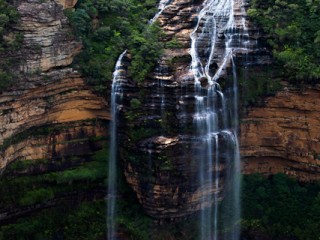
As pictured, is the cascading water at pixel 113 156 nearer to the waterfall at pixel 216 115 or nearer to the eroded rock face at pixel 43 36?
the eroded rock face at pixel 43 36

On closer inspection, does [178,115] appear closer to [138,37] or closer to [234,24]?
[138,37]

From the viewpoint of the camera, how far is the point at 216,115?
16.8m

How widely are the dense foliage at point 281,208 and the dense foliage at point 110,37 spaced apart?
6576 mm

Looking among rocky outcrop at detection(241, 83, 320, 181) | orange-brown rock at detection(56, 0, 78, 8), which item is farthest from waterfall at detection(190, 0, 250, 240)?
orange-brown rock at detection(56, 0, 78, 8)

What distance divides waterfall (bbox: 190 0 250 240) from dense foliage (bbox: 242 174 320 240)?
0.61 meters

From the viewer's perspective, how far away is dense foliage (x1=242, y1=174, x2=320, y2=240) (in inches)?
698

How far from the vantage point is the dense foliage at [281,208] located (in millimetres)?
17734

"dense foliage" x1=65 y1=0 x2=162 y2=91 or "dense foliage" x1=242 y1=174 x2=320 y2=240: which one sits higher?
"dense foliage" x1=65 y1=0 x2=162 y2=91

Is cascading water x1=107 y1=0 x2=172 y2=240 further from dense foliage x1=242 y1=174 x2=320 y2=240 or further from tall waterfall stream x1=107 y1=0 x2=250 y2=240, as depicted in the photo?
dense foliage x1=242 y1=174 x2=320 y2=240

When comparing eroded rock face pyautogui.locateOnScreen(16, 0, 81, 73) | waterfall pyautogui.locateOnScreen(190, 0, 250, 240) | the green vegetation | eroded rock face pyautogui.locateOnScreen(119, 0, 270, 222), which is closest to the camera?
eroded rock face pyautogui.locateOnScreen(16, 0, 81, 73)

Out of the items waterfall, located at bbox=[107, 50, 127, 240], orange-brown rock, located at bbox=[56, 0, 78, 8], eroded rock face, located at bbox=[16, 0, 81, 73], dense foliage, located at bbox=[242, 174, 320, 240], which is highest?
orange-brown rock, located at bbox=[56, 0, 78, 8]

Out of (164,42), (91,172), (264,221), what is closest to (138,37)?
(164,42)

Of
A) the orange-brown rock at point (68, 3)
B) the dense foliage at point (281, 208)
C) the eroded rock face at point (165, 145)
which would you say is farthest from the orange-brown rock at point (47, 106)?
the dense foliage at point (281, 208)

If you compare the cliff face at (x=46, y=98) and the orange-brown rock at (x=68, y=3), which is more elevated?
the orange-brown rock at (x=68, y=3)
